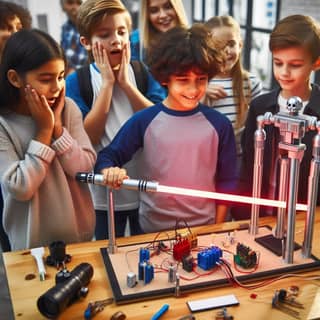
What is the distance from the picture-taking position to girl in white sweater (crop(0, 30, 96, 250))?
1.25 meters

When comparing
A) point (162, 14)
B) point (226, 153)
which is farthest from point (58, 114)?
point (162, 14)

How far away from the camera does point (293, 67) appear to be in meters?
1.40

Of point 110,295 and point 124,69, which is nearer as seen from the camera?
point 110,295

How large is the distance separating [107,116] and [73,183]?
36cm

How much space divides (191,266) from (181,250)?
0.06 m

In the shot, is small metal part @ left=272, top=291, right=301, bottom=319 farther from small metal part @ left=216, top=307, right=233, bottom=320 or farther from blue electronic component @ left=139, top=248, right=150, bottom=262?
blue electronic component @ left=139, top=248, right=150, bottom=262

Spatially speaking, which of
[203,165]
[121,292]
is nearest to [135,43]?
[203,165]

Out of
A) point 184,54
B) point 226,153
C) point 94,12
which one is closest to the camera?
point 184,54

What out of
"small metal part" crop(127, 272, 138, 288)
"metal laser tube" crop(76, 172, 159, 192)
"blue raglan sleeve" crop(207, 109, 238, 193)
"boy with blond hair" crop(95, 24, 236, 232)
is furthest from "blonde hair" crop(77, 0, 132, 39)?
"small metal part" crop(127, 272, 138, 288)

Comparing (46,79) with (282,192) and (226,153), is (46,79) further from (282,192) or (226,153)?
(282,192)

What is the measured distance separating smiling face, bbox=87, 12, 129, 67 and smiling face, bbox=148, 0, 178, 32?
0.51 feet

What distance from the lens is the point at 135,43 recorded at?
1825 mm

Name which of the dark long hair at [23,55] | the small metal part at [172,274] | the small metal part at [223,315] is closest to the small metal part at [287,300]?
the small metal part at [223,315]

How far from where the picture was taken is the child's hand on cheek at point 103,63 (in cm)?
158
